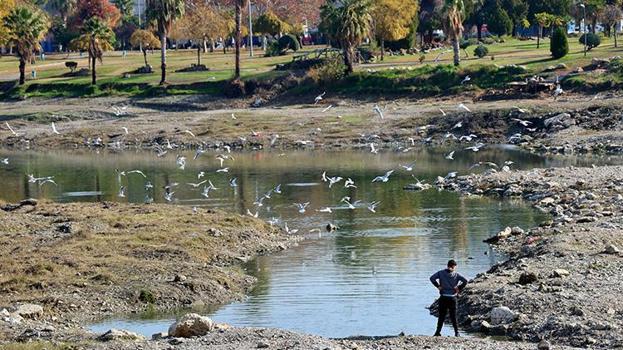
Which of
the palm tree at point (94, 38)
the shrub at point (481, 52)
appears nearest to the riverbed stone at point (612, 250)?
the shrub at point (481, 52)

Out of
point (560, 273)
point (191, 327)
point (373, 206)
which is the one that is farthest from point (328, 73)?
point (191, 327)

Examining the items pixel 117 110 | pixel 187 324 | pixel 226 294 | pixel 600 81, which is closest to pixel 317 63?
pixel 117 110

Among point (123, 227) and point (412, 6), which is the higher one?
point (412, 6)

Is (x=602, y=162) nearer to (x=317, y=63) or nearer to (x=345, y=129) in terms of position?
(x=345, y=129)

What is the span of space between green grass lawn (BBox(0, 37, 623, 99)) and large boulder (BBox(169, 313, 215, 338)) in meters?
55.1

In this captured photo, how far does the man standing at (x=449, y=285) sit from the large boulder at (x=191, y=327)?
14.4 feet

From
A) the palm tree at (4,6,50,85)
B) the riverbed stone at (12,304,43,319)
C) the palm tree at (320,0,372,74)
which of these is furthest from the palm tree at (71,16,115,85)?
the riverbed stone at (12,304,43,319)

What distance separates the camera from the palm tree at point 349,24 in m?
86.8

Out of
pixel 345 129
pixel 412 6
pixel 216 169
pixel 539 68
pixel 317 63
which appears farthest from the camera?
pixel 412 6

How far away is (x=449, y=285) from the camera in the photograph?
23969mm

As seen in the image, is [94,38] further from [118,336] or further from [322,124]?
[118,336]

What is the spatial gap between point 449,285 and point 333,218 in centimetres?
1956

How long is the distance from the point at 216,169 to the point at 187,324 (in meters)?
37.2

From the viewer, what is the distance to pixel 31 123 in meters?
85.2
